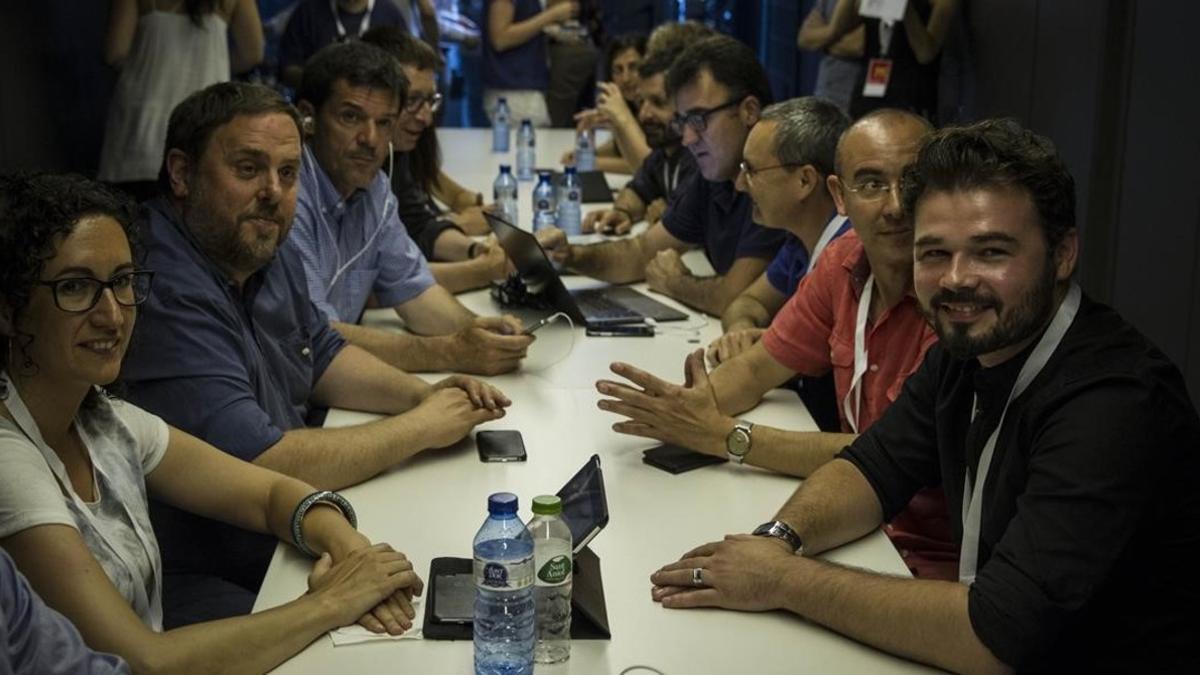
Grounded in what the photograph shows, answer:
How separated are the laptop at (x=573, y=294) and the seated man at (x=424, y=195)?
0.13 m

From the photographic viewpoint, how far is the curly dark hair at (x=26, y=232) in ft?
5.56

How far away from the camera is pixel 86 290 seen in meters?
1.76

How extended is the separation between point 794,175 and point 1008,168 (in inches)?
50.5

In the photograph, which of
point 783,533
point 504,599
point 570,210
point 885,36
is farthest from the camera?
point 885,36

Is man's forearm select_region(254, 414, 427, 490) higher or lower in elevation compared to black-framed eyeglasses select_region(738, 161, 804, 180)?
lower

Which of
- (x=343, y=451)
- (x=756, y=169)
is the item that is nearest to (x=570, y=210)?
(x=756, y=169)

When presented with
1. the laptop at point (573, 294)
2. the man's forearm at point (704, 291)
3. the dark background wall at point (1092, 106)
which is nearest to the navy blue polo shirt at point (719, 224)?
the man's forearm at point (704, 291)

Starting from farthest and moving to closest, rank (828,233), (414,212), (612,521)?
(414,212)
(828,233)
(612,521)

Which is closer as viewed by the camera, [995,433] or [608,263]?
[995,433]

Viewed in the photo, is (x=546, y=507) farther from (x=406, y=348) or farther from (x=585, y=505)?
(x=406, y=348)

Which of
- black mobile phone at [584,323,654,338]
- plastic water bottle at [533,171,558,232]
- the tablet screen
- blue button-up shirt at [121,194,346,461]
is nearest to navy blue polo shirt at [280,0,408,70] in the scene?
plastic water bottle at [533,171,558,232]

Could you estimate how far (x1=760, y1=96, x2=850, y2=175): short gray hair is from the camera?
3.08 metres

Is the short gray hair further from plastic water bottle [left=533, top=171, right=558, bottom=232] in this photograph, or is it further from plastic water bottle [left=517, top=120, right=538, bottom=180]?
plastic water bottle [left=517, top=120, right=538, bottom=180]

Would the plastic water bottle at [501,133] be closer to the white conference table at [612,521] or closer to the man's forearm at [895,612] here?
the white conference table at [612,521]
